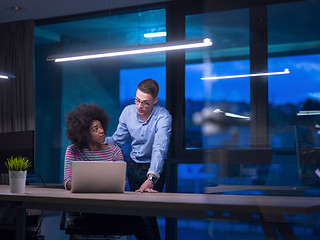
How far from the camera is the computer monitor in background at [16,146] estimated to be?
3363 mm

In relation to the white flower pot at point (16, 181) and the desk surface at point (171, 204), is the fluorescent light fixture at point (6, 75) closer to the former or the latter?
the white flower pot at point (16, 181)

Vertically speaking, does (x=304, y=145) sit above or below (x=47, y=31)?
below

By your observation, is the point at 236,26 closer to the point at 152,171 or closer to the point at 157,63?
the point at 157,63

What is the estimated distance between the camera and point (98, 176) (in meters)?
2.35

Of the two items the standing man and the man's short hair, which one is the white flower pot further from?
the man's short hair

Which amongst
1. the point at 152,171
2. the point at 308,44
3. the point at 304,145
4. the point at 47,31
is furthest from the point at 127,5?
the point at 304,145

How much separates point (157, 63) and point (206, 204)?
2.76 meters

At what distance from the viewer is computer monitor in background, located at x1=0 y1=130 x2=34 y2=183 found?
11.0 feet

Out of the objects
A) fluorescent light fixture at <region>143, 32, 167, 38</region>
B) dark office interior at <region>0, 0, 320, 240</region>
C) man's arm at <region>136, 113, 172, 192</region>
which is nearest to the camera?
dark office interior at <region>0, 0, 320, 240</region>

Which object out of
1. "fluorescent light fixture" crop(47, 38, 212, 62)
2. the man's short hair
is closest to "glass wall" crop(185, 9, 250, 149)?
"fluorescent light fixture" crop(47, 38, 212, 62)

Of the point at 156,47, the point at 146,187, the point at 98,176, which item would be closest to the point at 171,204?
the point at 98,176

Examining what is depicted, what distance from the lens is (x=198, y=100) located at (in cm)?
422

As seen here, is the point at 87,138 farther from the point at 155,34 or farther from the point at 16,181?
the point at 155,34

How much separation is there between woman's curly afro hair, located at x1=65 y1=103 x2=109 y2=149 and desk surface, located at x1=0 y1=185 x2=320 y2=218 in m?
0.61
